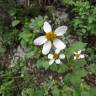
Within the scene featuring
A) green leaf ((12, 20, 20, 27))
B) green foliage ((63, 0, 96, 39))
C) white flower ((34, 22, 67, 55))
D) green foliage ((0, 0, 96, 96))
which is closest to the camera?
white flower ((34, 22, 67, 55))

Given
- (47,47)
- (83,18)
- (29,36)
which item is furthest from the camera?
(83,18)

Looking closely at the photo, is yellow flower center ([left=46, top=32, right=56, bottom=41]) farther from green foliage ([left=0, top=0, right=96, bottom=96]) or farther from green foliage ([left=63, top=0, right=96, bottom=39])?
green foliage ([left=63, top=0, right=96, bottom=39])

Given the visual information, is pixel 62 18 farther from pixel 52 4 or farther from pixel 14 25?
pixel 14 25

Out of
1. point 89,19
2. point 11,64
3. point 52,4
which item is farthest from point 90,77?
point 52,4

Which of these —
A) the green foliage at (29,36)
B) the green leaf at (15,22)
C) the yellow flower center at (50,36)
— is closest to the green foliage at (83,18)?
the green foliage at (29,36)

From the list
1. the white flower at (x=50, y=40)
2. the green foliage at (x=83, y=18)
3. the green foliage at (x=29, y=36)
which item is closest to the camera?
the white flower at (x=50, y=40)

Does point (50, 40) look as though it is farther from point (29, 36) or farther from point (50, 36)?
point (29, 36)

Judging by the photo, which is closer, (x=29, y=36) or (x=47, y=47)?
(x=47, y=47)

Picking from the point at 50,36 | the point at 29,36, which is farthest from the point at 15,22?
the point at 50,36

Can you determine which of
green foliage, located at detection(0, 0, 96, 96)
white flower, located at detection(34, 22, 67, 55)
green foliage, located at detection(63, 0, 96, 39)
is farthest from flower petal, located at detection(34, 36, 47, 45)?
green foliage, located at detection(63, 0, 96, 39)

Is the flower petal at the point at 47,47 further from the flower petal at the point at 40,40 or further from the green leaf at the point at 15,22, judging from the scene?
the green leaf at the point at 15,22

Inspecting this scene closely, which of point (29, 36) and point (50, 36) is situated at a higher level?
point (50, 36)
